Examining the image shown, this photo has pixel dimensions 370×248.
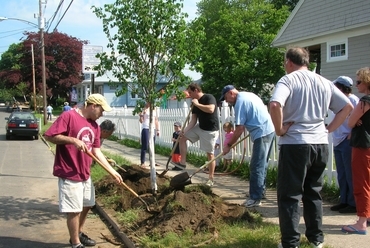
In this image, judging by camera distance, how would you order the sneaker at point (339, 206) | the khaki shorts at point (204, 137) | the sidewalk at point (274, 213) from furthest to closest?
the khaki shorts at point (204, 137) < the sneaker at point (339, 206) < the sidewalk at point (274, 213)

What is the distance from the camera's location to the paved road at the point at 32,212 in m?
5.85

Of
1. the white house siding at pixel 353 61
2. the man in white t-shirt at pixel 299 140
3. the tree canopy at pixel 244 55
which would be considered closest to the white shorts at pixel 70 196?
the man in white t-shirt at pixel 299 140

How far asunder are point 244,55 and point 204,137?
2650cm

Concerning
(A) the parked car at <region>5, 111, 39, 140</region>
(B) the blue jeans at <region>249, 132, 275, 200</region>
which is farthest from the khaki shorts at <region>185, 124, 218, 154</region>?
(A) the parked car at <region>5, 111, 39, 140</region>

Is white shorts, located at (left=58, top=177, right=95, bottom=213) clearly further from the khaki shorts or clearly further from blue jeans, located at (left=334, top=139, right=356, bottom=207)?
the khaki shorts

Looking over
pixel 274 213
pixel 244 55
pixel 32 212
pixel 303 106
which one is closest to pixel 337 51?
pixel 274 213

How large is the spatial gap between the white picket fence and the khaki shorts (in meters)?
0.85

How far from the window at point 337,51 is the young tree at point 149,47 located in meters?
11.1

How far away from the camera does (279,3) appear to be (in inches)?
1941

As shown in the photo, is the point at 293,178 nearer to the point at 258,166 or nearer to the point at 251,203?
the point at 258,166

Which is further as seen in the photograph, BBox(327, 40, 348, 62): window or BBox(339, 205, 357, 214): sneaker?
BBox(327, 40, 348, 62): window

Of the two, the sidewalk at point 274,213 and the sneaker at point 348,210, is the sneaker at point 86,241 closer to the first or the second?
the sidewalk at point 274,213

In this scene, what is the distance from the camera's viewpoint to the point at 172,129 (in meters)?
14.0

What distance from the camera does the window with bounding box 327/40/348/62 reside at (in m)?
16.3
